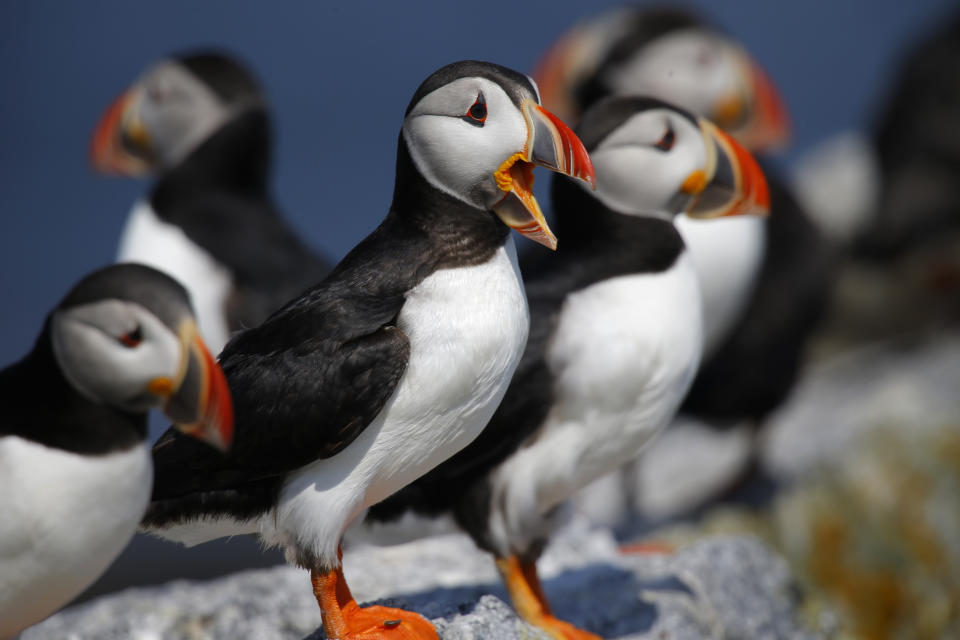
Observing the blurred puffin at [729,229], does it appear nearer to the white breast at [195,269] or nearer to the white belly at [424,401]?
the white breast at [195,269]

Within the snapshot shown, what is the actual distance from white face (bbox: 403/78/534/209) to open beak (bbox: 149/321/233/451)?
2.12 ft

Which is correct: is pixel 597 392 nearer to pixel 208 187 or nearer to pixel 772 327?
pixel 208 187

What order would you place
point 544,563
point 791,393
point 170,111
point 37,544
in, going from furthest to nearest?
point 791,393 → point 170,111 → point 544,563 → point 37,544

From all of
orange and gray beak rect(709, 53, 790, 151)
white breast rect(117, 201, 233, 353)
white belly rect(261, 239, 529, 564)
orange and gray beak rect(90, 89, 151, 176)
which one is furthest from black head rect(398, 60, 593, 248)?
orange and gray beak rect(709, 53, 790, 151)

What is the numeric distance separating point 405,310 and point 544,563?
1929 millimetres

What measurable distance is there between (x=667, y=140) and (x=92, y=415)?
171cm

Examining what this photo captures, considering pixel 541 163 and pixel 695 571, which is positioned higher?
pixel 541 163

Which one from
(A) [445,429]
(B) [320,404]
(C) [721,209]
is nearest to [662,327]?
(C) [721,209]

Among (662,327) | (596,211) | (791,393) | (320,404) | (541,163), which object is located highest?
(541,163)

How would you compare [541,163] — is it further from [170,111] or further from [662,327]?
[170,111]

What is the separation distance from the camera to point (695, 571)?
3848 mm

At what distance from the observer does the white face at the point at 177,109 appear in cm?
511

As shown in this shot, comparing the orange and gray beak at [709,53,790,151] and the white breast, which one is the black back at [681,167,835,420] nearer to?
the orange and gray beak at [709,53,790,151]

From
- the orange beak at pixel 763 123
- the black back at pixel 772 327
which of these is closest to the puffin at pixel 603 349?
the orange beak at pixel 763 123
